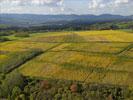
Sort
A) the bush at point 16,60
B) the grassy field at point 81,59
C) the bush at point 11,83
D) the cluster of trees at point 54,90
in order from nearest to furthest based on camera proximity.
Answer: the cluster of trees at point 54,90 → the bush at point 11,83 → the grassy field at point 81,59 → the bush at point 16,60

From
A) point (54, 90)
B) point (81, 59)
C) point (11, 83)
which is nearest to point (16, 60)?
point (11, 83)

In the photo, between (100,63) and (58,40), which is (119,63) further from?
(58,40)

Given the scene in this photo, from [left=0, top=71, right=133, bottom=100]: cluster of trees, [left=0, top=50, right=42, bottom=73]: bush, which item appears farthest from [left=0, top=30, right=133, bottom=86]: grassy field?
[left=0, top=71, right=133, bottom=100]: cluster of trees

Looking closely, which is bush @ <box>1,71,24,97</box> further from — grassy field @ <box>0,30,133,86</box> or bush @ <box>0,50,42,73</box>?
bush @ <box>0,50,42,73</box>

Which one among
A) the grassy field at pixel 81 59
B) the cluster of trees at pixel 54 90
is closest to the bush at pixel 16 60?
the grassy field at pixel 81 59

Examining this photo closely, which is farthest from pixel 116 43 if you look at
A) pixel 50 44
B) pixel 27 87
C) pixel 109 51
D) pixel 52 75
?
pixel 27 87

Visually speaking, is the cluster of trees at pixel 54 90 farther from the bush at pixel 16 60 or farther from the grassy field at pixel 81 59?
the bush at pixel 16 60
